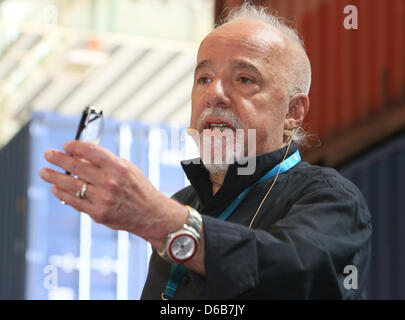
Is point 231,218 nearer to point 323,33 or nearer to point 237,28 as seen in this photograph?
point 237,28

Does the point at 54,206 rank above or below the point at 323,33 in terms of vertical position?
below

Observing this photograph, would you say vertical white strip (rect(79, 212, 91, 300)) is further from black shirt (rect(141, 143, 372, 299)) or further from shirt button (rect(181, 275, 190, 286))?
shirt button (rect(181, 275, 190, 286))

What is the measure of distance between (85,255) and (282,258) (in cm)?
923

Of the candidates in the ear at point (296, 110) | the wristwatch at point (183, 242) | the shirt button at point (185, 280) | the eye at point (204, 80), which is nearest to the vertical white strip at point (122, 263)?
the ear at point (296, 110)

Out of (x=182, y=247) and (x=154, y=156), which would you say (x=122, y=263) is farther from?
(x=182, y=247)

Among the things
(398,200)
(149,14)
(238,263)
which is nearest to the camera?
(238,263)

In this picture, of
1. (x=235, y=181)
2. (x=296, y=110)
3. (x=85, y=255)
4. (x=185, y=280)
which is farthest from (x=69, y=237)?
(x=185, y=280)

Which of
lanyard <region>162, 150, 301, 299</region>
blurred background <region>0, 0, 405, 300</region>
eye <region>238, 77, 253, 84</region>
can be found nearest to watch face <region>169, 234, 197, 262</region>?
lanyard <region>162, 150, 301, 299</region>

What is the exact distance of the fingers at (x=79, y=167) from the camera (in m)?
1.52

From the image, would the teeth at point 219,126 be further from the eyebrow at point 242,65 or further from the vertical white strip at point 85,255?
the vertical white strip at point 85,255

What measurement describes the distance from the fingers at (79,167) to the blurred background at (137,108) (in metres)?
1.43

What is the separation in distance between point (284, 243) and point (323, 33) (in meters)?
6.83

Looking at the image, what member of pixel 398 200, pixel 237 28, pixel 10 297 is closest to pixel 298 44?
pixel 237 28

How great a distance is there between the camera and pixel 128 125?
11.0 metres
